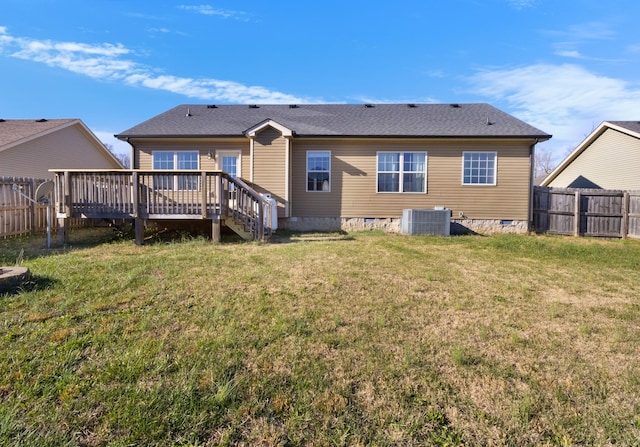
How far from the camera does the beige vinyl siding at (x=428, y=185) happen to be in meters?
11.1

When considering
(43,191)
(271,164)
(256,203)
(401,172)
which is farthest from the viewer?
(401,172)

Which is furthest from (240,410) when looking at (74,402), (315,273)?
(315,273)

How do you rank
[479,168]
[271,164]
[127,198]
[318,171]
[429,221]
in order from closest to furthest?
[127,198], [429,221], [271,164], [479,168], [318,171]

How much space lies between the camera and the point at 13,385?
234 centimetres

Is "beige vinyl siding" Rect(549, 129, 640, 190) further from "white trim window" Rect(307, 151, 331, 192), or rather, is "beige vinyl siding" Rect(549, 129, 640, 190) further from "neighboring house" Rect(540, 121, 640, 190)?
"white trim window" Rect(307, 151, 331, 192)

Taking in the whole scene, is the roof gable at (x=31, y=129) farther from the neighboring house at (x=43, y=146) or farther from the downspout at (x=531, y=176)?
the downspout at (x=531, y=176)

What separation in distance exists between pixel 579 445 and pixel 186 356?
2.76 metres

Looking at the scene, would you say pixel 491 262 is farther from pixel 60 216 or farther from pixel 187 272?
pixel 60 216

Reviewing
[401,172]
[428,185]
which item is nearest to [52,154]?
[401,172]

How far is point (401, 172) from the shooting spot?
11.3 metres

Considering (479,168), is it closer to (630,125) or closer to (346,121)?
(346,121)

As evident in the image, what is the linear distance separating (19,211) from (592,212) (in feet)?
56.8

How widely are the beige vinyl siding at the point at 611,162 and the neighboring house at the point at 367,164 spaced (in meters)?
6.74

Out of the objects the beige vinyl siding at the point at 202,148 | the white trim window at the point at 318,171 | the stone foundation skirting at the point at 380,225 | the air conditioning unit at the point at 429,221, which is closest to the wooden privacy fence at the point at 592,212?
the stone foundation skirting at the point at 380,225
